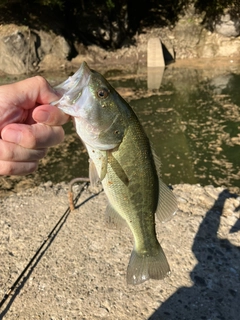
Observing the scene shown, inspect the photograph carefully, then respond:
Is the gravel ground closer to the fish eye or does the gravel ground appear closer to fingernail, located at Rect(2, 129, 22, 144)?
fingernail, located at Rect(2, 129, 22, 144)

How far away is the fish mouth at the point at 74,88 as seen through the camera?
1708 mm

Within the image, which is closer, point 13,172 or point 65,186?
point 13,172

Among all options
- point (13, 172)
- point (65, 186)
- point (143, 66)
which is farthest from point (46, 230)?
point (143, 66)

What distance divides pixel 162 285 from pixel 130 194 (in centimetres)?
182

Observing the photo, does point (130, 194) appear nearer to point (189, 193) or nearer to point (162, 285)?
point (162, 285)

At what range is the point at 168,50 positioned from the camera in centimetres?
1513

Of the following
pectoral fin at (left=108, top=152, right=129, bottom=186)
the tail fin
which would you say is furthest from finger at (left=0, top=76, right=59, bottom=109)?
the tail fin

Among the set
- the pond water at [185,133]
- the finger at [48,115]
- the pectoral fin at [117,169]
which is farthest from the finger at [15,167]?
the pond water at [185,133]

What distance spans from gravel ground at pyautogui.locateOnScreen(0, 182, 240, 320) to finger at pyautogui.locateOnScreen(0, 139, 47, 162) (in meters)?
1.87

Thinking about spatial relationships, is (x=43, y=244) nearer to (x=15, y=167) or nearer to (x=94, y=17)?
(x=15, y=167)

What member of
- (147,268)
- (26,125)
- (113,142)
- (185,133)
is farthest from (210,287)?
(185,133)

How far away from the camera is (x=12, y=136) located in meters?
1.80

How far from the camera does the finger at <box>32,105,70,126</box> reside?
1805 mm

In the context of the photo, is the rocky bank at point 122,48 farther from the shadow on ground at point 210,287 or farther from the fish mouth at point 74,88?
the fish mouth at point 74,88
